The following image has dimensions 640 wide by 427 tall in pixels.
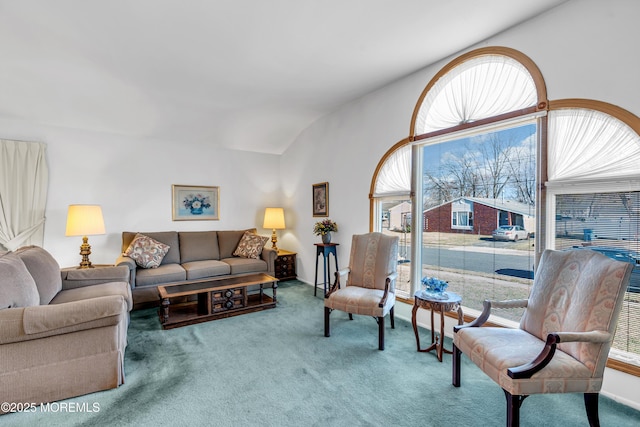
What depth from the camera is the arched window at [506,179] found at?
6.70 feet

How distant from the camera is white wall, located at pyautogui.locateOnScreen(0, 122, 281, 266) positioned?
4.16 m

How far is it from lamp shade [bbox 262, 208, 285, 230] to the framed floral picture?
878 millimetres

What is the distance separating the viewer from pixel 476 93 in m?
2.83

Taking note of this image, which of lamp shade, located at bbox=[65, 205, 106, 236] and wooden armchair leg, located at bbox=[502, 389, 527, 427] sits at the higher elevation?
lamp shade, located at bbox=[65, 205, 106, 236]

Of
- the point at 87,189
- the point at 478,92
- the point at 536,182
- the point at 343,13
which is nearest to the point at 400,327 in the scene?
the point at 536,182

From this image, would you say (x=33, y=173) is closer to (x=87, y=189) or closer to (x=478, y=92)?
(x=87, y=189)

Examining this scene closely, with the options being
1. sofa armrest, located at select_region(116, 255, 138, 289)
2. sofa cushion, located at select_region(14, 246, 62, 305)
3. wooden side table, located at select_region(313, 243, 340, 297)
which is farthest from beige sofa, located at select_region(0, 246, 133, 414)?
wooden side table, located at select_region(313, 243, 340, 297)

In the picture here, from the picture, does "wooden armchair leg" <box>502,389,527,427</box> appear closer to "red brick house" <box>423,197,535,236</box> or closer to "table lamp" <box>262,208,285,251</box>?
"red brick house" <box>423,197,535,236</box>

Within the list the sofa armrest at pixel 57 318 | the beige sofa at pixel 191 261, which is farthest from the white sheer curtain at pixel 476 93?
the sofa armrest at pixel 57 318

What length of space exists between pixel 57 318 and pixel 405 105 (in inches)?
144

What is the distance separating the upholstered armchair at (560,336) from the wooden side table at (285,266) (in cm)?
365

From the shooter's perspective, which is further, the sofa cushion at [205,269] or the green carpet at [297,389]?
the sofa cushion at [205,269]

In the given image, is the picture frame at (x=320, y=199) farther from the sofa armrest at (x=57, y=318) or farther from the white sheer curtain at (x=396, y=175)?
the sofa armrest at (x=57, y=318)

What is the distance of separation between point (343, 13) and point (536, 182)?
2061 millimetres
